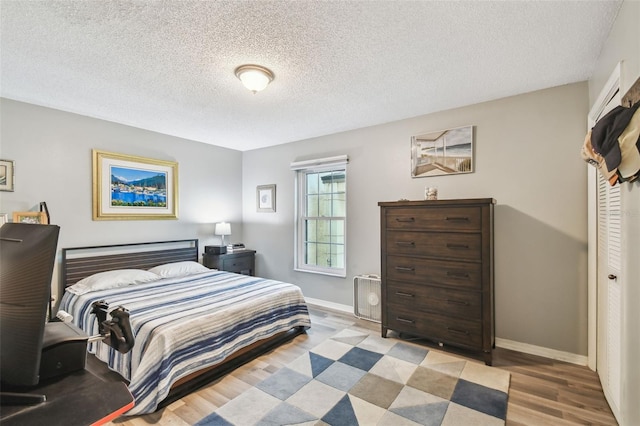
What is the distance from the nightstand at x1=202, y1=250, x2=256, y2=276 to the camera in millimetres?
4332

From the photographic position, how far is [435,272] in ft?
9.31

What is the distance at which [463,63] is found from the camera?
2.27 meters

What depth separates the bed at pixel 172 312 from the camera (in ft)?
6.78

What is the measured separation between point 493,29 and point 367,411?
2598 millimetres

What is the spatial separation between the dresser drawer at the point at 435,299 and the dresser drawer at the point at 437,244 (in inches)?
12.8

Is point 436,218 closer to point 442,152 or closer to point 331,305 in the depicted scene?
point 442,152

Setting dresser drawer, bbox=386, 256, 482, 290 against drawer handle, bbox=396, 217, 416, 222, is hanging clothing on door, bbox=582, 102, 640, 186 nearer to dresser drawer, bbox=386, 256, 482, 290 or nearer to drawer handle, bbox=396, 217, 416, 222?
dresser drawer, bbox=386, 256, 482, 290

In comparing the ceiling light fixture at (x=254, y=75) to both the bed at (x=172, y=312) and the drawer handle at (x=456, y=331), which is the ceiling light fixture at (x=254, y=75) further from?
the drawer handle at (x=456, y=331)

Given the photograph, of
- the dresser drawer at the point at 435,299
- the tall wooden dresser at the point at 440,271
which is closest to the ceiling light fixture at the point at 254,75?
the tall wooden dresser at the point at 440,271

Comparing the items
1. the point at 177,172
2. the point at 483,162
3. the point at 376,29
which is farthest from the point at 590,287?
the point at 177,172

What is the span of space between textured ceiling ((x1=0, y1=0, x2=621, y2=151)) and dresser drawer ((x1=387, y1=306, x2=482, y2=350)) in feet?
7.02

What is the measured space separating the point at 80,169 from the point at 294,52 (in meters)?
2.90

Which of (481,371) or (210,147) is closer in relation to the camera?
(481,371)

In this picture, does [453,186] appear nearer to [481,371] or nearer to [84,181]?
[481,371]
